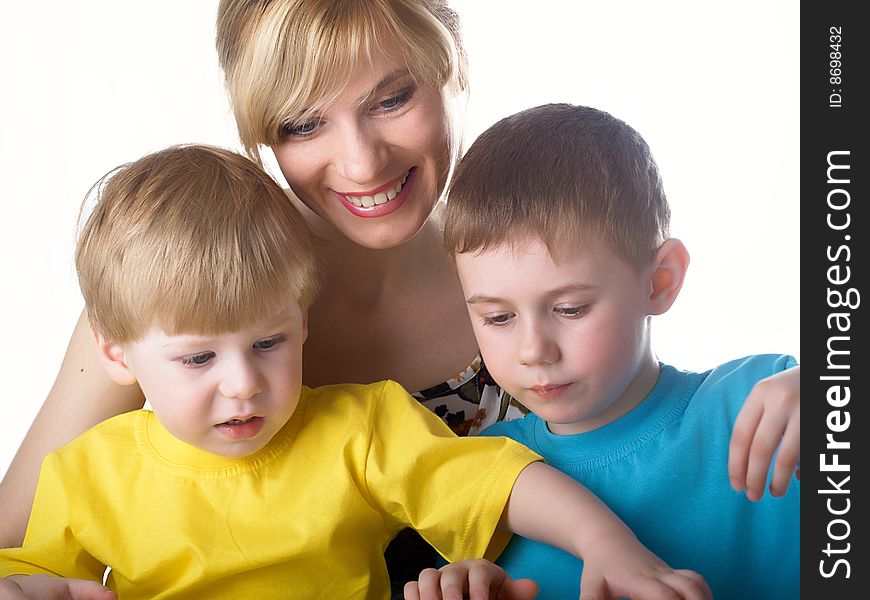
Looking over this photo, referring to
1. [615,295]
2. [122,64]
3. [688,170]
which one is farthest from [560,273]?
[122,64]

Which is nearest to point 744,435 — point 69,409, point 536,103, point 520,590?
point 520,590

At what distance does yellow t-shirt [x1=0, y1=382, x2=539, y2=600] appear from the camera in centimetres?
130

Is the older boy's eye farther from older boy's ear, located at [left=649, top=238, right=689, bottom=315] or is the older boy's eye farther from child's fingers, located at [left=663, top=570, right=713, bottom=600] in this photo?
child's fingers, located at [left=663, top=570, right=713, bottom=600]

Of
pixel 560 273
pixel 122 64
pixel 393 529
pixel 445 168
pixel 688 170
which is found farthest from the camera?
pixel 122 64

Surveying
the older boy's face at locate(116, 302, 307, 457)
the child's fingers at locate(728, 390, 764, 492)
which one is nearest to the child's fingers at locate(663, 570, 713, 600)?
the child's fingers at locate(728, 390, 764, 492)

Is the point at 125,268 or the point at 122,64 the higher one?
the point at 122,64

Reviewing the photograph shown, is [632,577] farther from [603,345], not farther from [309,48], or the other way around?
[309,48]

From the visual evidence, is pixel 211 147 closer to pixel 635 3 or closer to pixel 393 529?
pixel 393 529

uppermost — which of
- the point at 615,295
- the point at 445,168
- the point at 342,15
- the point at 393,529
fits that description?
the point at 342,15

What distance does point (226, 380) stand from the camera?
4.11 feet

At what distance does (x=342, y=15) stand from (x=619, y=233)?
43 cm

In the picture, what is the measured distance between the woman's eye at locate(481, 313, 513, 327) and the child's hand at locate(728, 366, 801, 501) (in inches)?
10.8
